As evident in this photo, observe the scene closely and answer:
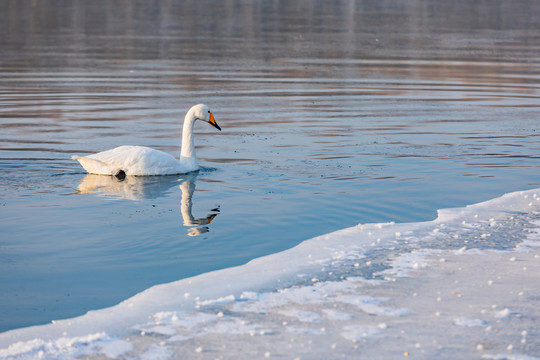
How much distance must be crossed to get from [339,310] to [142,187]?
595cm

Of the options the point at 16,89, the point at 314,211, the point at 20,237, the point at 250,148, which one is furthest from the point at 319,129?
the point at 16,89

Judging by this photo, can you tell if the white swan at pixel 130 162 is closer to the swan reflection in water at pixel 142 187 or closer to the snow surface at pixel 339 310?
the swan reflection in water at pixel 142 187

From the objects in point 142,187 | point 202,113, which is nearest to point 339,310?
point 142,187

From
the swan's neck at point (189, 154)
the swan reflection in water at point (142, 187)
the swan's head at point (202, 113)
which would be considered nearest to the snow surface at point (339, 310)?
the swan reflection in water at point (142, 187)

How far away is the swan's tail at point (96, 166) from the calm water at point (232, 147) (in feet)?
0.63

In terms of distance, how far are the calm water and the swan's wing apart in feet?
0.63

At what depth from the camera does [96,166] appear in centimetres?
1237

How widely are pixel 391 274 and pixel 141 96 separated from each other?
15139mm

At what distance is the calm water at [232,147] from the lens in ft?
28.8

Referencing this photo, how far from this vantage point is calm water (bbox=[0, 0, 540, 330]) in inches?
345

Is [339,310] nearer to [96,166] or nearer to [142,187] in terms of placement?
[142,187]

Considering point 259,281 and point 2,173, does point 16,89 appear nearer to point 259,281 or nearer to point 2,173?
point 2,173

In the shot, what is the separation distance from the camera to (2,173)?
12375 mm

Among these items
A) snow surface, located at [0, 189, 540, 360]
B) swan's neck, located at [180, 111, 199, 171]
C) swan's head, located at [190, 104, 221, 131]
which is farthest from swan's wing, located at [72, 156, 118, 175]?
snow surface, located at [0, 189, 540, 360]
